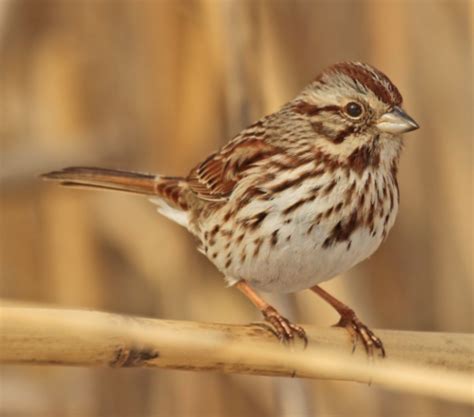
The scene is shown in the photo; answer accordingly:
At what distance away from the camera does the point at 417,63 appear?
102 inches

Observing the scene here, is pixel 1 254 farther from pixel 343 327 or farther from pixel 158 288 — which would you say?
pixel 343 327

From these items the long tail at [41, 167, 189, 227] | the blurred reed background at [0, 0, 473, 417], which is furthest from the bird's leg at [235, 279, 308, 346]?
the blurred reed background at [0, 0, 473, 417]

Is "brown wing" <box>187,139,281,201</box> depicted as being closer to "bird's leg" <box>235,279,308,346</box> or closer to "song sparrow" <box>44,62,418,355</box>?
"song sparrow" <box>44,62,418,355</box>

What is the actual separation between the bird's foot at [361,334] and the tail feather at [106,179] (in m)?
0.56

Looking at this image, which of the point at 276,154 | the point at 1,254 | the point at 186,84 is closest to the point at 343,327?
the point at 276,154

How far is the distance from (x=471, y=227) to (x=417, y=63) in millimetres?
442

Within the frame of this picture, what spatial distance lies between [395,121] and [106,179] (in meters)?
0.68


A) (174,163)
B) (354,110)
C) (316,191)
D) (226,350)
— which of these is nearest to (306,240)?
(316,191)

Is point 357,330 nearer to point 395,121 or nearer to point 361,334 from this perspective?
point 361,334

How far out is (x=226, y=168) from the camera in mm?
2002

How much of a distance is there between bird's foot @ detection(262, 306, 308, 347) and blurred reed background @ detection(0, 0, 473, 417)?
2.29 feet

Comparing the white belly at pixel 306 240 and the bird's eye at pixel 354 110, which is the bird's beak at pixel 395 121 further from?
the white belly at pixel 306 240

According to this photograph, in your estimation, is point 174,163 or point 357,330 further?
point 174,163

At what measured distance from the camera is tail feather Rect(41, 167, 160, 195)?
200 centimetres
